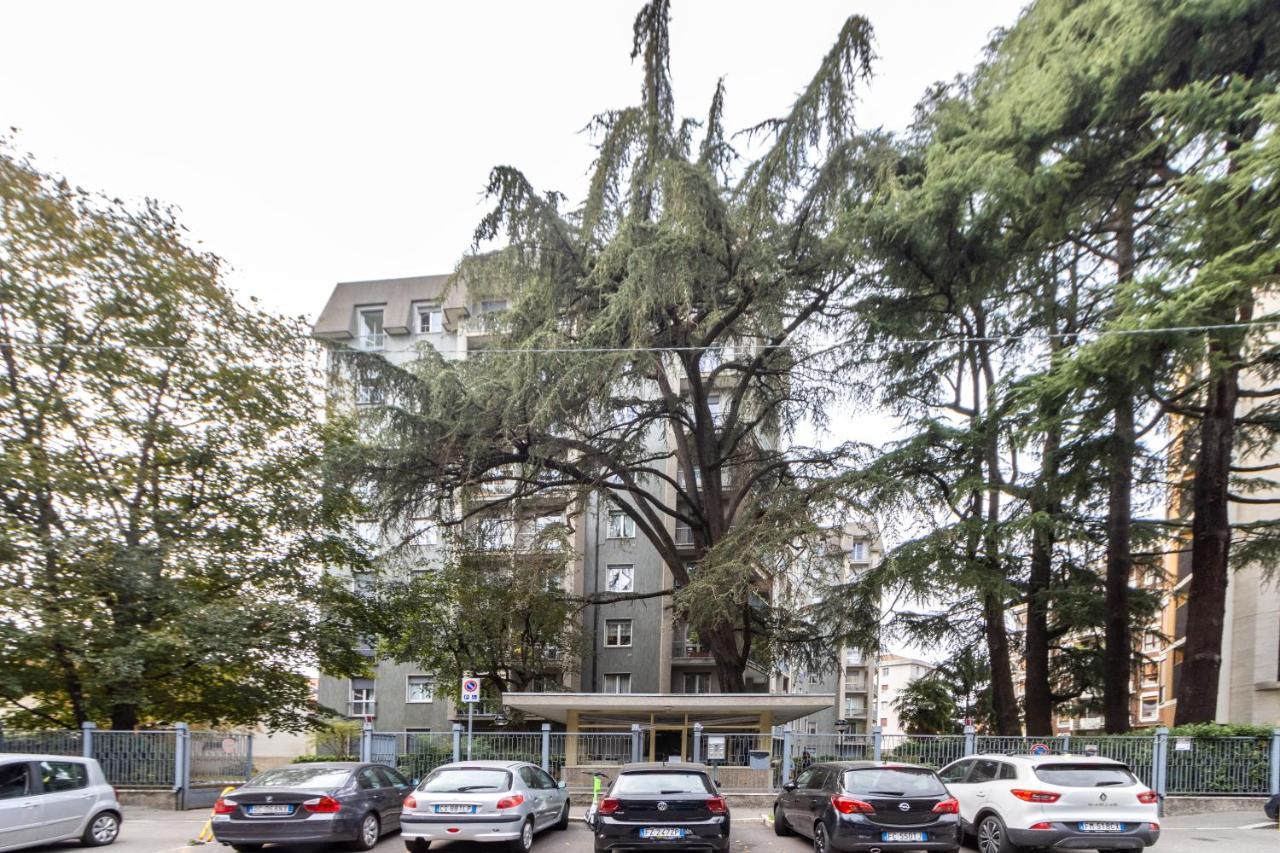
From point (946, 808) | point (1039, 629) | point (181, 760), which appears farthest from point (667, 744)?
point (946, 808)

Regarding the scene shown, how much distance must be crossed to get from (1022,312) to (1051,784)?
12.1 metres

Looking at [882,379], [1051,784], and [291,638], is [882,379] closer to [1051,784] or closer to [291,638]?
[1051,784]

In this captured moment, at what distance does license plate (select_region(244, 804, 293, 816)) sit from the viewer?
1144 cm

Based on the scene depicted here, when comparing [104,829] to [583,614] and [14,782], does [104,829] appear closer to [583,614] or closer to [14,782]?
[14,782]

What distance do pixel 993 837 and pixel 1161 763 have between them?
7800 millimetres

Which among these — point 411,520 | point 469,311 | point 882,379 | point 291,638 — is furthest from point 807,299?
point 291,638

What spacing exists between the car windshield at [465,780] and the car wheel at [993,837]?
649 centimetres

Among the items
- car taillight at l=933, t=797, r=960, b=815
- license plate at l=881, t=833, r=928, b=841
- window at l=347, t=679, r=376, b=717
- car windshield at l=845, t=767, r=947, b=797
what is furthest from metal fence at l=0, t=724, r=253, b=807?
window at l=347, t=679, r=376, b=717

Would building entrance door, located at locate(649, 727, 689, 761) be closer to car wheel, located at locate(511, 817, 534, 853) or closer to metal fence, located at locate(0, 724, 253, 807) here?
car wheel, located at locate(511, 817, 534, 853)

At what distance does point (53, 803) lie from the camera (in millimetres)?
11875

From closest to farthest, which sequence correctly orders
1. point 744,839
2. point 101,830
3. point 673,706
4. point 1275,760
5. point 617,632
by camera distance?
point 101,830 → point 744,839 → point 1275,760 → point 673,706 → point 617,632

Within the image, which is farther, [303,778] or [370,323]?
[370,323]

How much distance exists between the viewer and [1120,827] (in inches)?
420

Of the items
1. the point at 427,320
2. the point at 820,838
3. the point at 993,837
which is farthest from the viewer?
the point at 427,320
